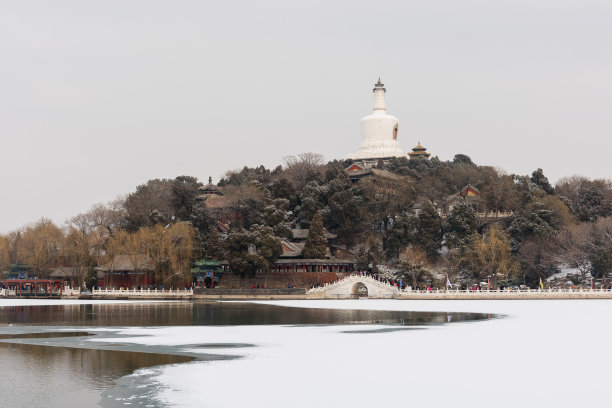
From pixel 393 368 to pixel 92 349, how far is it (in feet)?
41.3

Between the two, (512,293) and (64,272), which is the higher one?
(64,272)

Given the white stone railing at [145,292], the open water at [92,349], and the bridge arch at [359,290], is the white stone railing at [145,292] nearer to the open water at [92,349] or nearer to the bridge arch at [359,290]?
the bridge arch at [359,290]

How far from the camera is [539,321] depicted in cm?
3953

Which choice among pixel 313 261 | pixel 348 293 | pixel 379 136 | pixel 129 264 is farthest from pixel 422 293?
pixel 379 136

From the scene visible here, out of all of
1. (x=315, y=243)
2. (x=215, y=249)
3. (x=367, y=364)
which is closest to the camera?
(x=367, y=364)

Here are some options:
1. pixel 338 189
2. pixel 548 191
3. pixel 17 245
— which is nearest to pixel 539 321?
pixel 338 189

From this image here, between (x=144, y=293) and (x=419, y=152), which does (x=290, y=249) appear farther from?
(x=419, y=152)

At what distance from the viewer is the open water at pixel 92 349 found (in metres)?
20.1

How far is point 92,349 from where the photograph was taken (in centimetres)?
2936

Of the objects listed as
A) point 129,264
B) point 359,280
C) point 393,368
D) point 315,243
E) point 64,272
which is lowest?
point 393,368

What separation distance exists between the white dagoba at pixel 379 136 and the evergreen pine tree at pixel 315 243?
39.8 meters

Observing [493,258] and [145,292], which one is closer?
[493,258]

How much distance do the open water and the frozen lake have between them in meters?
0.31

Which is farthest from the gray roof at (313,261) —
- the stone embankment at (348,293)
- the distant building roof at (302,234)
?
the distant building roof at (302,234)
